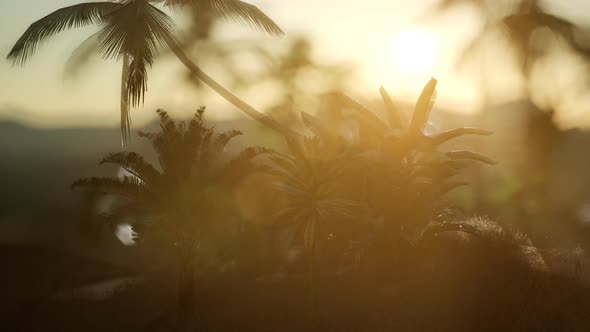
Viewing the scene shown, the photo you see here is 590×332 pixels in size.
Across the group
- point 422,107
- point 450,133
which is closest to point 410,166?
point 450,133

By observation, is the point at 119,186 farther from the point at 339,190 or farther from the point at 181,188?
the point at 339,190

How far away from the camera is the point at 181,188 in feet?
72.6

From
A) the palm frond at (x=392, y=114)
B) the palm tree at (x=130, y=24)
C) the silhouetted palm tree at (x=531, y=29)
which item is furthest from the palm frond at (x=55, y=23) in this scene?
the silhouetted palm tree at (x=531, y=29)

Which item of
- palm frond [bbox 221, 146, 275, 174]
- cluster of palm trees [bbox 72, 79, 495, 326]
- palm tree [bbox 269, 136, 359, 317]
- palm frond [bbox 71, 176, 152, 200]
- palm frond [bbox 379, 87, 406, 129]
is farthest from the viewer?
palm frond [bbox 379, 87, 406, 129]

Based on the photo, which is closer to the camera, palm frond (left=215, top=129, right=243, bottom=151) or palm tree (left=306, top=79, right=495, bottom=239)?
palm tree (left=306, top=79, right=495, bottom=239)

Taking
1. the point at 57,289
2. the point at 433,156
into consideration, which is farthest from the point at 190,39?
the point at 433,156

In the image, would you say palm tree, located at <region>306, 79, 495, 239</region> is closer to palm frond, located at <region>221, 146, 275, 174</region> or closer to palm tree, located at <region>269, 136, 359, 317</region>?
palm tree, located at <region>269, 136, 359, 317</region>

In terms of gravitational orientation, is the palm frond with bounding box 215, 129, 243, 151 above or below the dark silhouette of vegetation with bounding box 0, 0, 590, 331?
above

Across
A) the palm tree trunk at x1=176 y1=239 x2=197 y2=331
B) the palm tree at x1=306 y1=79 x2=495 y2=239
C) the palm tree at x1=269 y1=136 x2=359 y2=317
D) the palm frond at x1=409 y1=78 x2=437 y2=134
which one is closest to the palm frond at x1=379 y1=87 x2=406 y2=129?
the palm tree at x1=306 y1=79 x2=495 y2=239

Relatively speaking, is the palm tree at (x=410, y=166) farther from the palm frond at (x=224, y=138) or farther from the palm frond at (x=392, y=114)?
the palm frond at (x=224, y=138)

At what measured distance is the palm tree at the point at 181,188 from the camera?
2209 cm

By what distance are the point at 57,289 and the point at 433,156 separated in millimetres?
17945

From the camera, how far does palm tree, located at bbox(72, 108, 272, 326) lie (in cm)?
2209

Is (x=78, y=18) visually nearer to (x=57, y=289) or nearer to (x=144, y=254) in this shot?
(x=57, y=289)
